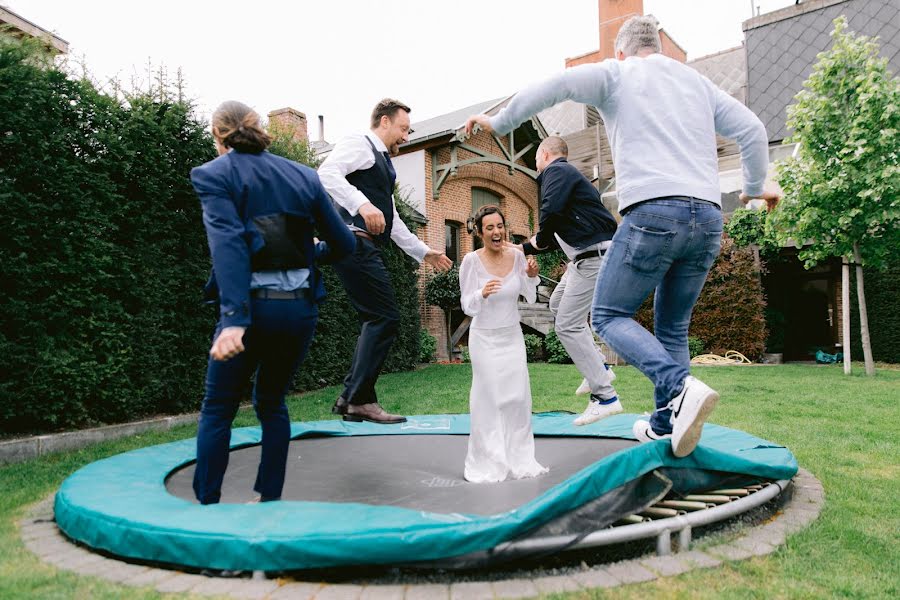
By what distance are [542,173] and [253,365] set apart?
208 cm

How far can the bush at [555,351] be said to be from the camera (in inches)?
481

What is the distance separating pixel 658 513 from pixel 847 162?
26.2 ft

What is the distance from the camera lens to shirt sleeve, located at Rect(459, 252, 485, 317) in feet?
10.1

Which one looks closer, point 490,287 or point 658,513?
point 658,513

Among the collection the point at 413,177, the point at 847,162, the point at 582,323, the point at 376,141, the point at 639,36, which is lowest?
the point at 582,323

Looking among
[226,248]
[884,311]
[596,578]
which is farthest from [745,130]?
[884,311]

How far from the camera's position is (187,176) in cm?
564

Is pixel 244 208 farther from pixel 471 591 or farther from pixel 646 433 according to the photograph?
pixel 646 433

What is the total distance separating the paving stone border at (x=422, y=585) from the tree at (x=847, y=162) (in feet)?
25.2

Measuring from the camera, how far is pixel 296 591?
1.77 meters

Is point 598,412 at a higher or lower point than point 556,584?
→ higher

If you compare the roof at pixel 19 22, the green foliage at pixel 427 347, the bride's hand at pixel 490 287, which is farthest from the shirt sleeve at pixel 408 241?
the green foliage at pixel 427 347

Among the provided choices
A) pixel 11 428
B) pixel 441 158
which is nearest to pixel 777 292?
pixel 441 158

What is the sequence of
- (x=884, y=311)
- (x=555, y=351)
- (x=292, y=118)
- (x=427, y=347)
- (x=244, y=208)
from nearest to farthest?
1. (x=244, y=208)
2. (x=884, y=311)
3. (x=427, y=347)
4. (x=555, y=351)
5. (x=292, y=118)
